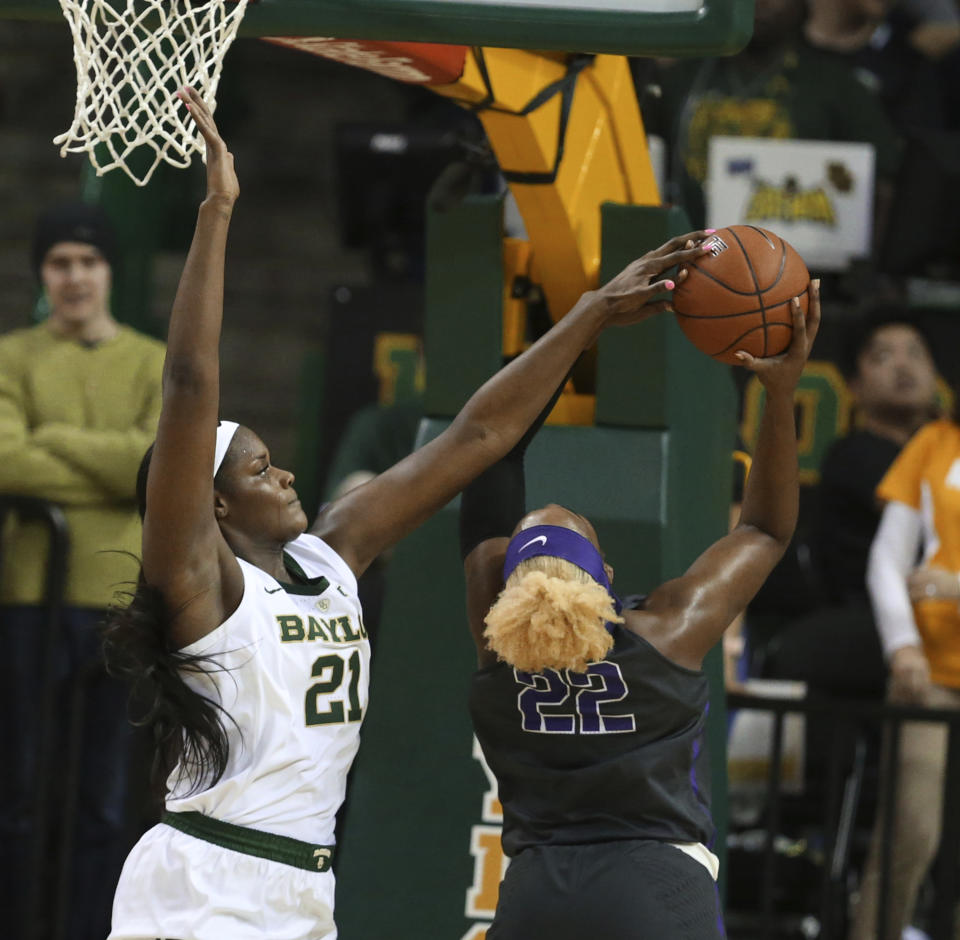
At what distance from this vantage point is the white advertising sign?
25.9ft

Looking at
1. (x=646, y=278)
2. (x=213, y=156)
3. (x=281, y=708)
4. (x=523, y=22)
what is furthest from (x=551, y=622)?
(x=523, y=22)

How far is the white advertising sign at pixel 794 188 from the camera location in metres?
7.89

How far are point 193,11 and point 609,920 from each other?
7.12 feet

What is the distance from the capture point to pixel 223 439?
3689 mm

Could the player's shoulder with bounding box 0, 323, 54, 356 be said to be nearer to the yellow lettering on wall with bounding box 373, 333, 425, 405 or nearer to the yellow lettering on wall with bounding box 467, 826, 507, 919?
the yellow lettering on wall with bounding box 373, 333, 425, 405

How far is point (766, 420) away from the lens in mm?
3818

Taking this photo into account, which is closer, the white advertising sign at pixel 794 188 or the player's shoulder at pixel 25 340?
the player's shoulder at pixel 25 340

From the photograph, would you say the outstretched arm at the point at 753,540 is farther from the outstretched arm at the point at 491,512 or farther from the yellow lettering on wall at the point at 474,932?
the yellow lettering on wall at the point at 474,932

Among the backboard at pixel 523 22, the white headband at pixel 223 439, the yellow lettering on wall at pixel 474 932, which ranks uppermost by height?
the backboard at pixel 523 22

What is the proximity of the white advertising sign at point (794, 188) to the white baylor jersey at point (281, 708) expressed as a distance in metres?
4.73

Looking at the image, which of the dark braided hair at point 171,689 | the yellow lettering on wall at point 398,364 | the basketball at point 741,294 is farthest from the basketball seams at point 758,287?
the yellow lettering on wall at point 398,364

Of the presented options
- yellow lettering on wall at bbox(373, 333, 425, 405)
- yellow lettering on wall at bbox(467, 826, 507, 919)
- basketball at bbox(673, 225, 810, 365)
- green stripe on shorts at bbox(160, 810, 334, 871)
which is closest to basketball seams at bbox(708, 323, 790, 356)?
basketball at bbox(673, 225, 810, 365)

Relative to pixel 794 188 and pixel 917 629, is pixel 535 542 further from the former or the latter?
pixel 794 188

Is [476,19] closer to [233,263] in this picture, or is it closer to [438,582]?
[438,582]
